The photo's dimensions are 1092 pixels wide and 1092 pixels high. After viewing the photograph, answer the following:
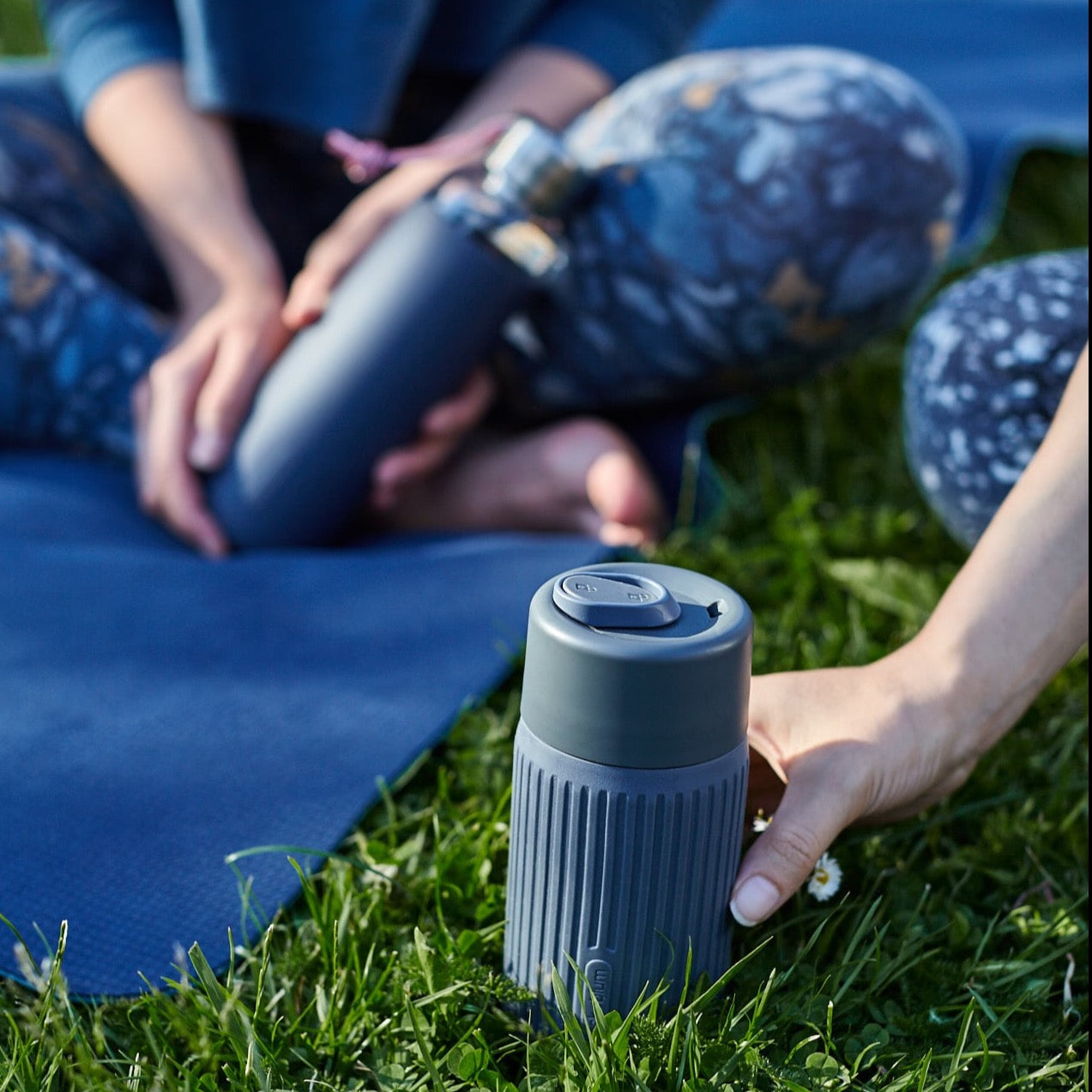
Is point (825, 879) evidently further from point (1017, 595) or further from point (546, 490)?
point (546, 490)

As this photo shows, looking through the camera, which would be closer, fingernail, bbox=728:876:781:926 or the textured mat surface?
fingernail, bbox=728:876:781:926

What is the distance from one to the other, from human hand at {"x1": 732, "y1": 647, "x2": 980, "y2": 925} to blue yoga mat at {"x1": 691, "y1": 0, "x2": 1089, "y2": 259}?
142cm

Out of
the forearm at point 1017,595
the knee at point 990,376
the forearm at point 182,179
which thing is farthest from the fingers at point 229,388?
the forearm at point 1017,595

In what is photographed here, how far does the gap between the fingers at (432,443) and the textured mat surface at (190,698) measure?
0.25 feet

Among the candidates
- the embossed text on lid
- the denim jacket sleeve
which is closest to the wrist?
the embossed text on lid

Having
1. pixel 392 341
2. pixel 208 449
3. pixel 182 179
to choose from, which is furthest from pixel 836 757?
→ pixel 182 179

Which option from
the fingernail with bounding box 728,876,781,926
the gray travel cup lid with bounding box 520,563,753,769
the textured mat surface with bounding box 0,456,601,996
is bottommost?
the textured mat surface with bounding box 0,456,601,996

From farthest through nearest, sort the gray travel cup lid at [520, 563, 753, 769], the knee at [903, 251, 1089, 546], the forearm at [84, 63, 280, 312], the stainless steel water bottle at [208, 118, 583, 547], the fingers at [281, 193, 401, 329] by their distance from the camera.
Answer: the forearm at [84, 63, 280, 312] → the fingers at [281, 193, 401, 329] → the stainless steel water bottle at [208, 118, 583, 547] → the knee at [903, 251, 1089, 546] → the gray travel cup lid at [520, 563, 753, 769]

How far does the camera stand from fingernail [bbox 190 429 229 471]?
1344 millimetres

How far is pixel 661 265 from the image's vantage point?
4.42ft

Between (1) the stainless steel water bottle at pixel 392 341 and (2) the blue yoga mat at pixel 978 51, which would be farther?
(2) the blue yoga mat at pixel 978 51

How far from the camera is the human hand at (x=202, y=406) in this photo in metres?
1.35

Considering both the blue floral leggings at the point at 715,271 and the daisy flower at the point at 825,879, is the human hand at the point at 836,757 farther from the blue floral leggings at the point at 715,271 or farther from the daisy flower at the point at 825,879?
the blue floral leggings at the point at 715,271

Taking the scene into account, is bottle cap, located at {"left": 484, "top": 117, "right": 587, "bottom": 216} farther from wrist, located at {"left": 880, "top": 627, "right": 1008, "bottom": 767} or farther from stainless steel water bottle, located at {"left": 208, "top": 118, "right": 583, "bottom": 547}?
wrist, located at {"left": 880, "top": 627, "right": 1008, "bottom": 767}
